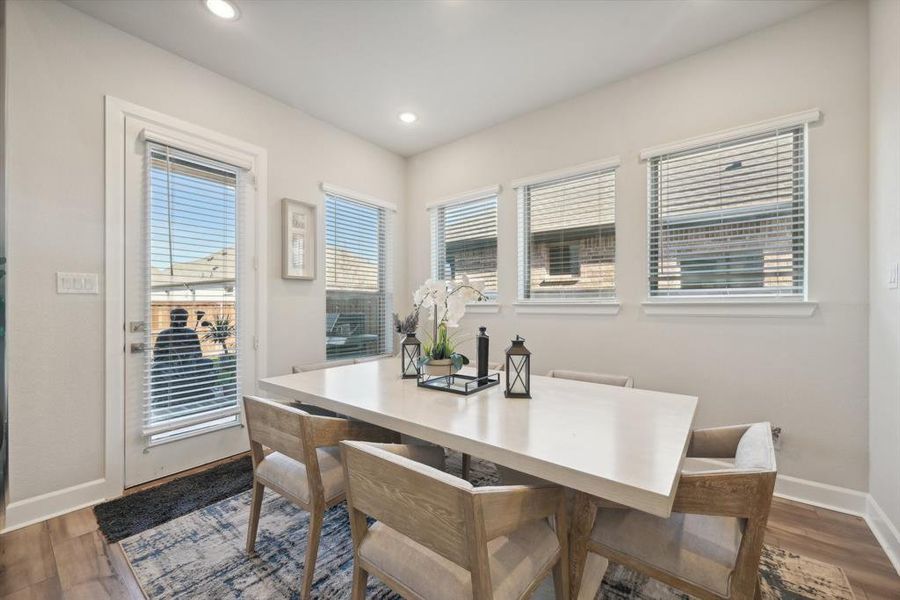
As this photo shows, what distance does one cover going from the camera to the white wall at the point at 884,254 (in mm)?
1772

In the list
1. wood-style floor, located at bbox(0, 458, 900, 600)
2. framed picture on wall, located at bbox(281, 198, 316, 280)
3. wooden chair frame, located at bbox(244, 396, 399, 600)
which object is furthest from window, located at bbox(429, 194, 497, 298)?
wood-style floor, located at bbox(0, 458, 900, 600)

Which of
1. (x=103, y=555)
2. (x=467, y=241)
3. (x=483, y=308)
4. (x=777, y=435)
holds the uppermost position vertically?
(x=467, y=241)

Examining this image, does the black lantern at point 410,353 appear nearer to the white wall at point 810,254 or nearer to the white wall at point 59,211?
the white wall at point 810,254

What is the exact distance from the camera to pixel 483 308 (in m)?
3.70

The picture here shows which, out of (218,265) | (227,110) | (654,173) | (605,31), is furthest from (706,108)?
(218,265)

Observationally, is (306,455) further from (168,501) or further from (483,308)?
(483,308)

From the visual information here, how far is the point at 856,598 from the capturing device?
1.51 meters

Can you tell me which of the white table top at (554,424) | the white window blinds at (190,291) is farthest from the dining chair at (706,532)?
the white window blinds at (190,291)

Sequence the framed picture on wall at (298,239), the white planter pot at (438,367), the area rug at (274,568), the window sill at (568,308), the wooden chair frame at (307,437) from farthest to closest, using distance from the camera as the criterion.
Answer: the framed picture on wall at (298,239) < the window sill at (568,308) < the white planter pot at (438,367) < the area rug at (274,568) < the wooden chair frame at (307,437)

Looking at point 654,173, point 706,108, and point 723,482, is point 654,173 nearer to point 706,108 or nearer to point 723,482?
point 706,108

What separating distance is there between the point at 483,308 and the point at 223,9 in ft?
9.34

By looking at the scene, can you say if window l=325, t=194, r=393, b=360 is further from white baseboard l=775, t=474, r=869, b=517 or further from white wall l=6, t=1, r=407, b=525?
white baseboard l=775, t=474, r=869, b=517

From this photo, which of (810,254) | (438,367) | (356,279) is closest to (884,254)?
(810,254)

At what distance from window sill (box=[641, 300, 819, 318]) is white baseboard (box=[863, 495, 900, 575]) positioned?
104 centimetres
